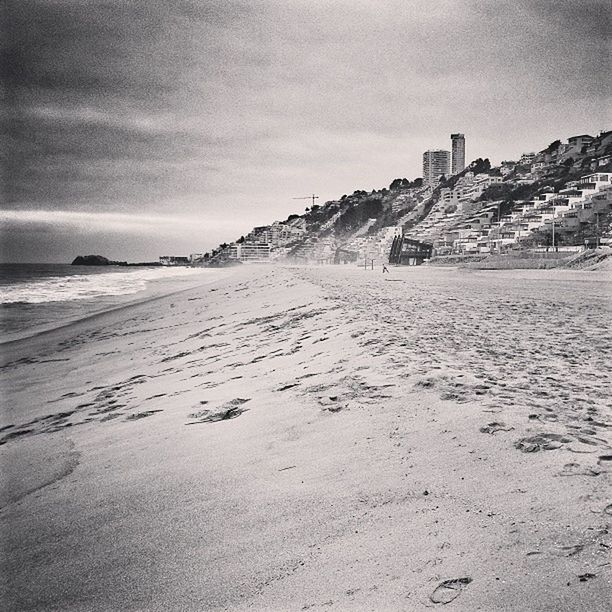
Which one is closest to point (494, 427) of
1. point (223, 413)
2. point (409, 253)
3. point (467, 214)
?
point (223, 413)

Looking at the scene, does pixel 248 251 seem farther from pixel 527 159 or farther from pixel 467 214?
pixel 527 159

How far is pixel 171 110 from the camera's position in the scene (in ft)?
17.1

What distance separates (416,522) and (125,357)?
236 inches

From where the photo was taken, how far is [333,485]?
1928mm

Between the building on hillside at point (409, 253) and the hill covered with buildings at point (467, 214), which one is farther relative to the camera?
the hill covered with buildings at point (467, 214)

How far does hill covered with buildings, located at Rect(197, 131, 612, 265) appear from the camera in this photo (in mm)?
55625

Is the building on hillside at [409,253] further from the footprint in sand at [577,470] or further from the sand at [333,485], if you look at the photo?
the footprint in sand at [577,470]

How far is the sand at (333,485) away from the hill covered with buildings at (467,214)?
153ft

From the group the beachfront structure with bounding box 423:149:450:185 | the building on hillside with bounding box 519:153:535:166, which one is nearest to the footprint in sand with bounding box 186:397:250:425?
the building on hillside with bounding box 519:153:535:166

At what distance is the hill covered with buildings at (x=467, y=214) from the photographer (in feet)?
182

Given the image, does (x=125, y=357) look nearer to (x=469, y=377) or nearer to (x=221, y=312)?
(x=221, y=312)

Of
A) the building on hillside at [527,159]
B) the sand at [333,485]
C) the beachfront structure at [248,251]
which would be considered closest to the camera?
the sand at [333,485]

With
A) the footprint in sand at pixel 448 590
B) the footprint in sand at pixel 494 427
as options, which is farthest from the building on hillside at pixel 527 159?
the footprint in sand at pixel 448 590

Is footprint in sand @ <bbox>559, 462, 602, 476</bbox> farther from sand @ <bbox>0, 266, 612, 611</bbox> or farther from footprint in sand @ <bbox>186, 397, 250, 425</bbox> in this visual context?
footprint in sand @ <bbox>186, 397, 250, 425</bbox>
